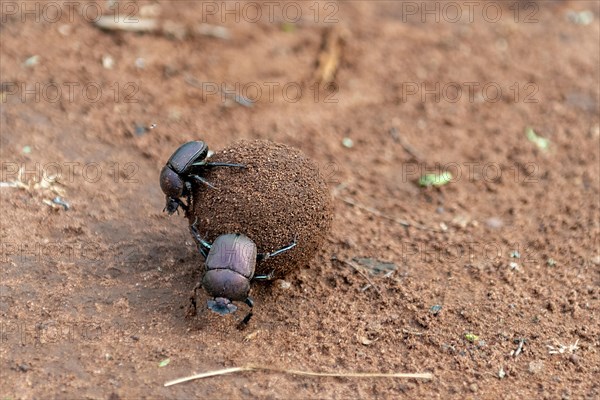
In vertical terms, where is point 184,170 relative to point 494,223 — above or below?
above

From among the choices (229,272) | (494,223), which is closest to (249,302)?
(229,272)

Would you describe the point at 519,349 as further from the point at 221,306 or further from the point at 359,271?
the point at 221,306

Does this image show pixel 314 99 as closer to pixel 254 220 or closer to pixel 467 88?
pixel 467 88

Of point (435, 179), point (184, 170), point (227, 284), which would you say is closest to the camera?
point (227, 284)

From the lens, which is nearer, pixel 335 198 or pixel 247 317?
pixel 247 317

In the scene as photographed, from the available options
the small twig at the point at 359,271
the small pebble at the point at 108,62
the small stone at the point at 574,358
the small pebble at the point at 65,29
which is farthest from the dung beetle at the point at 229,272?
the small pebble at the point at 65,29

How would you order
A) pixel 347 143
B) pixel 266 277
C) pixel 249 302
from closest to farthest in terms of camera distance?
1. pixel 249 302
2. pixel 266 277
3. pixel 347 143

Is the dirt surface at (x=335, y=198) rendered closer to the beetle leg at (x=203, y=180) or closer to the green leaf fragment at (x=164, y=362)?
the green leaf fragment at (x=164, y=362)

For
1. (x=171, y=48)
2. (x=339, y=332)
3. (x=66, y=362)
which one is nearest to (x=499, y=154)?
(x=339, y=332)
